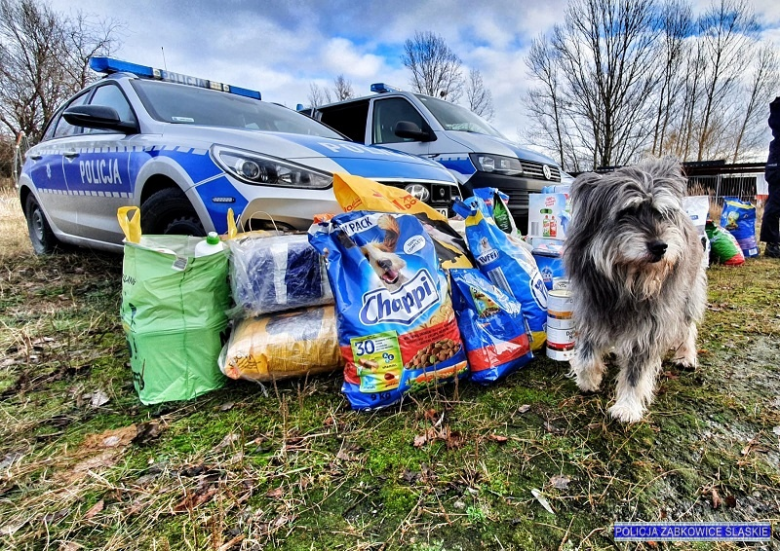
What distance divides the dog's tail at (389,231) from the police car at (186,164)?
0.77 metres

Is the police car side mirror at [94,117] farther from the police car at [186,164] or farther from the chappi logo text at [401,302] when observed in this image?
the chappi logo text at [401,302]

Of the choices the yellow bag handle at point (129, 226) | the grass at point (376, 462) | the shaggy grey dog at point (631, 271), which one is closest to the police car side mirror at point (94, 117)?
the yellow bag handle at point (129, 226)

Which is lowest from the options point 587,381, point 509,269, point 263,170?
point 587,381

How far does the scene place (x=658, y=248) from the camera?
161 cm

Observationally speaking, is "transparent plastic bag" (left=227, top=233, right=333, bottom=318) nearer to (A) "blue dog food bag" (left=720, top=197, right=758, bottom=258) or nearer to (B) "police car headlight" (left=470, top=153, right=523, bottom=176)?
(B) "police car headlight" (left=470, top=153, right=523, bottom=176)

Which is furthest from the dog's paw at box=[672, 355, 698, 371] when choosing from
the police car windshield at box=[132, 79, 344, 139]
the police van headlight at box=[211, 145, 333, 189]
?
the police car windshield at box=[132, 79, 344, 139]

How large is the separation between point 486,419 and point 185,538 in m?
1.22

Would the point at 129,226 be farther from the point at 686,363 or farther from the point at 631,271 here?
the point at 686,363

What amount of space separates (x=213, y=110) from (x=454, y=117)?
3.47 meters

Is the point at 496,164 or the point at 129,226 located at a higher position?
the point at 496,164

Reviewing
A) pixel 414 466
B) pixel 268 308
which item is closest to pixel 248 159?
pixel 268 308

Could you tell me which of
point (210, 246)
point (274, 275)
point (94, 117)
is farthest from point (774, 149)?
point (94, 117)

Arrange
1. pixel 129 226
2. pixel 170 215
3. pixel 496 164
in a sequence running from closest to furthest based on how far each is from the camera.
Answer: pixel 129 226, pixel 170 215, pixel 496 164

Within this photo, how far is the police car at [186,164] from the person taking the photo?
265cm
